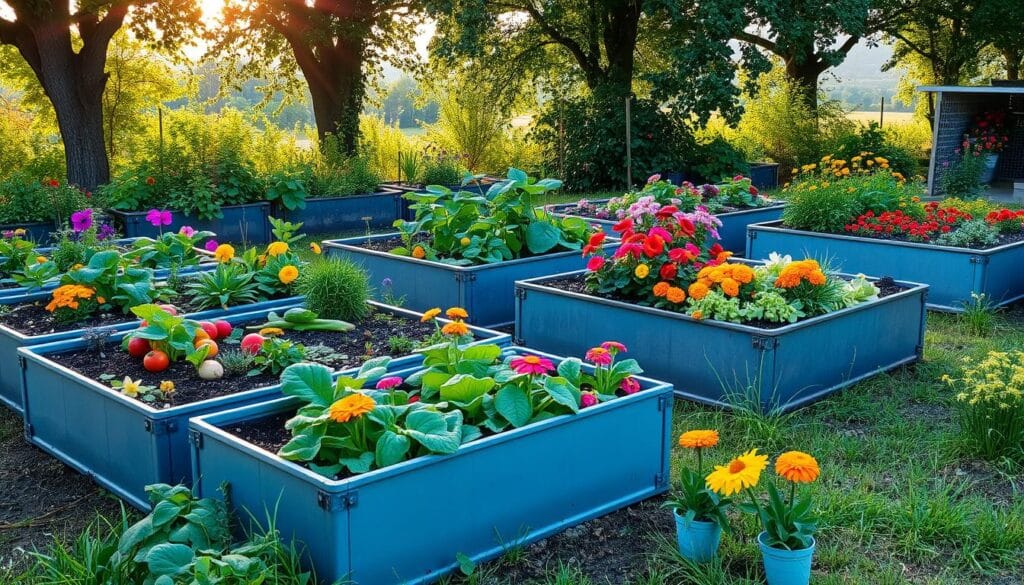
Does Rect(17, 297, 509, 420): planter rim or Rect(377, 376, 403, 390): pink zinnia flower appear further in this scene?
Rect(17, 297, 509, 420): planter rim

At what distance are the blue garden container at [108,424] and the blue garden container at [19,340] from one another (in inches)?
7.2

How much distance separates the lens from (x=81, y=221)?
7086 mm

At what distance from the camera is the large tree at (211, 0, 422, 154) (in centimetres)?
1514

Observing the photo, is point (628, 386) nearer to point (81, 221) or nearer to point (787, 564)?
point (787, 564)

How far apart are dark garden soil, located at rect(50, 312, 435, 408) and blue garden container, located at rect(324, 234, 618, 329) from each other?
3.98 ft

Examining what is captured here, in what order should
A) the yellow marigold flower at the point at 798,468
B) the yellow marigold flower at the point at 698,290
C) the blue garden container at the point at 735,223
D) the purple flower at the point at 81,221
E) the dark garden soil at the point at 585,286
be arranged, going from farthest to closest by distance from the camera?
the blue garden container at the point at 735,223
the purple flower at the point at 81,221
the dark garden soil at the point at 585,286
the yellow marigold flower at the point at 698,290
the yellow marigold flower at the point at 798,468

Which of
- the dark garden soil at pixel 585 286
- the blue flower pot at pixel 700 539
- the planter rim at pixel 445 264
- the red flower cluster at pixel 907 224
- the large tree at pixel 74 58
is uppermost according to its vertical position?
the large tree at pixel 74 58

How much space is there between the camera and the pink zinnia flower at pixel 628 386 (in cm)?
436

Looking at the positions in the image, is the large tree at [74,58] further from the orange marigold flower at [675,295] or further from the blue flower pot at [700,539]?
the blue flower pot at [700,539]

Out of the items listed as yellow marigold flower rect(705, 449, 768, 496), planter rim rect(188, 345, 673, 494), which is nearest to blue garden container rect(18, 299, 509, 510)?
planter rim rect(188, 345, 673, 494)

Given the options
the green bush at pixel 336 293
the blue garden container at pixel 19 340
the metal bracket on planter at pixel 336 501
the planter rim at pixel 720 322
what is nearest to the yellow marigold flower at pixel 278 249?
the blue garden container at pixel 19 340

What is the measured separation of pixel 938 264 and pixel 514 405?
5.13m

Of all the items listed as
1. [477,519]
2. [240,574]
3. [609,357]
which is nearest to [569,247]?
[609,357]

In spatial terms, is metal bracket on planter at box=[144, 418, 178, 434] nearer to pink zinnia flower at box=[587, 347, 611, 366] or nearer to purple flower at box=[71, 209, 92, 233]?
pink zinnia flower at box=[587, 347, 611, 366]
